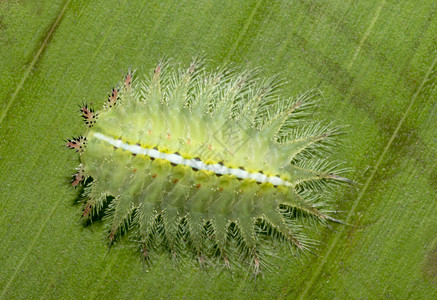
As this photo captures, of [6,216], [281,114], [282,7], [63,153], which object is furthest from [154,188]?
[282,7]

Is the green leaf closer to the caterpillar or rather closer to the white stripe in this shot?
the caterpillar

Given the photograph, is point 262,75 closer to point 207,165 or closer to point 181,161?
point 207,165

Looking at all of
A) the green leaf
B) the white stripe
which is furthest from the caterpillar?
the green leaf

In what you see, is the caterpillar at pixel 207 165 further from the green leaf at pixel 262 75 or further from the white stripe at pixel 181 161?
the green leaf at pixel 262 75

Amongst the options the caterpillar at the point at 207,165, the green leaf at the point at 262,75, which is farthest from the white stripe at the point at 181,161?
the green leaf at the point at 262,75

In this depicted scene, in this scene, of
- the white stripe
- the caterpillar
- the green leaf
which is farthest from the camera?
the green leaf

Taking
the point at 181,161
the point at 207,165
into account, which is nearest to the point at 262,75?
the point at 207,165
